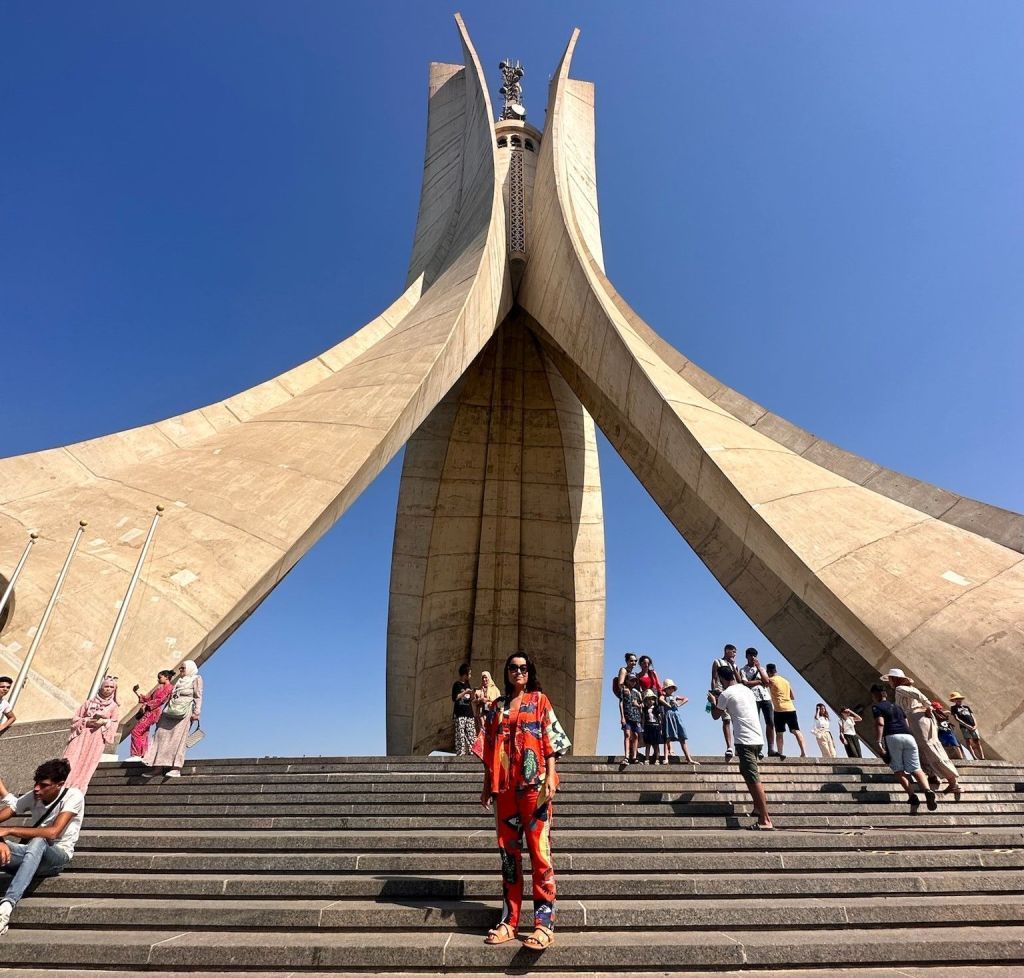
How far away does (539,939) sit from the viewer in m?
Result: 1.65

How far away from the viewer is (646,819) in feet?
10.4

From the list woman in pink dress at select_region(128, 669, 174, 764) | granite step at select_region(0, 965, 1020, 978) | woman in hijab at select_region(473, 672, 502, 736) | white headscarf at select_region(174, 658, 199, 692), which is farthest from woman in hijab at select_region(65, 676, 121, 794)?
woman in hijab at select_region(473, 672, 502, 736)

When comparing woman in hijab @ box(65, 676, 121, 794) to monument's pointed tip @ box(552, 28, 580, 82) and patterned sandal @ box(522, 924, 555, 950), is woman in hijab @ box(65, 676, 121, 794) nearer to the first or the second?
patterned sandal @ box(522, 924, 555, 950)

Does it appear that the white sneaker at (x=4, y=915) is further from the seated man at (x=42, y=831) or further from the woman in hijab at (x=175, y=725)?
the woman in hijab at (x=175, y=725)

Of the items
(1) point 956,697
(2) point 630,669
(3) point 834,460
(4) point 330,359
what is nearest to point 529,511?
(4) point 330,359

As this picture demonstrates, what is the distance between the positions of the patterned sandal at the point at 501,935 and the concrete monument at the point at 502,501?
3.85 m

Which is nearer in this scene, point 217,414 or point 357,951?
point 357,951

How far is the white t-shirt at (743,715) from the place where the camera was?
3242 mm

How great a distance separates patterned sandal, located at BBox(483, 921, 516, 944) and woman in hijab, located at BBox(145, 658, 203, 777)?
3324mm

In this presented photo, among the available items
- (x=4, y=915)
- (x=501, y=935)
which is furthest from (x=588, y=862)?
(x=4, y=915)

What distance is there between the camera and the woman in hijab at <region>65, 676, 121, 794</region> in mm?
3295

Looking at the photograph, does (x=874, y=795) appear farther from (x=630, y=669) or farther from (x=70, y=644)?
(x=70, y=644)

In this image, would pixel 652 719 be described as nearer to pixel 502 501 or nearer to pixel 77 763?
pixel 77 763

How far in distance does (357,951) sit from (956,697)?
4.74 meters
